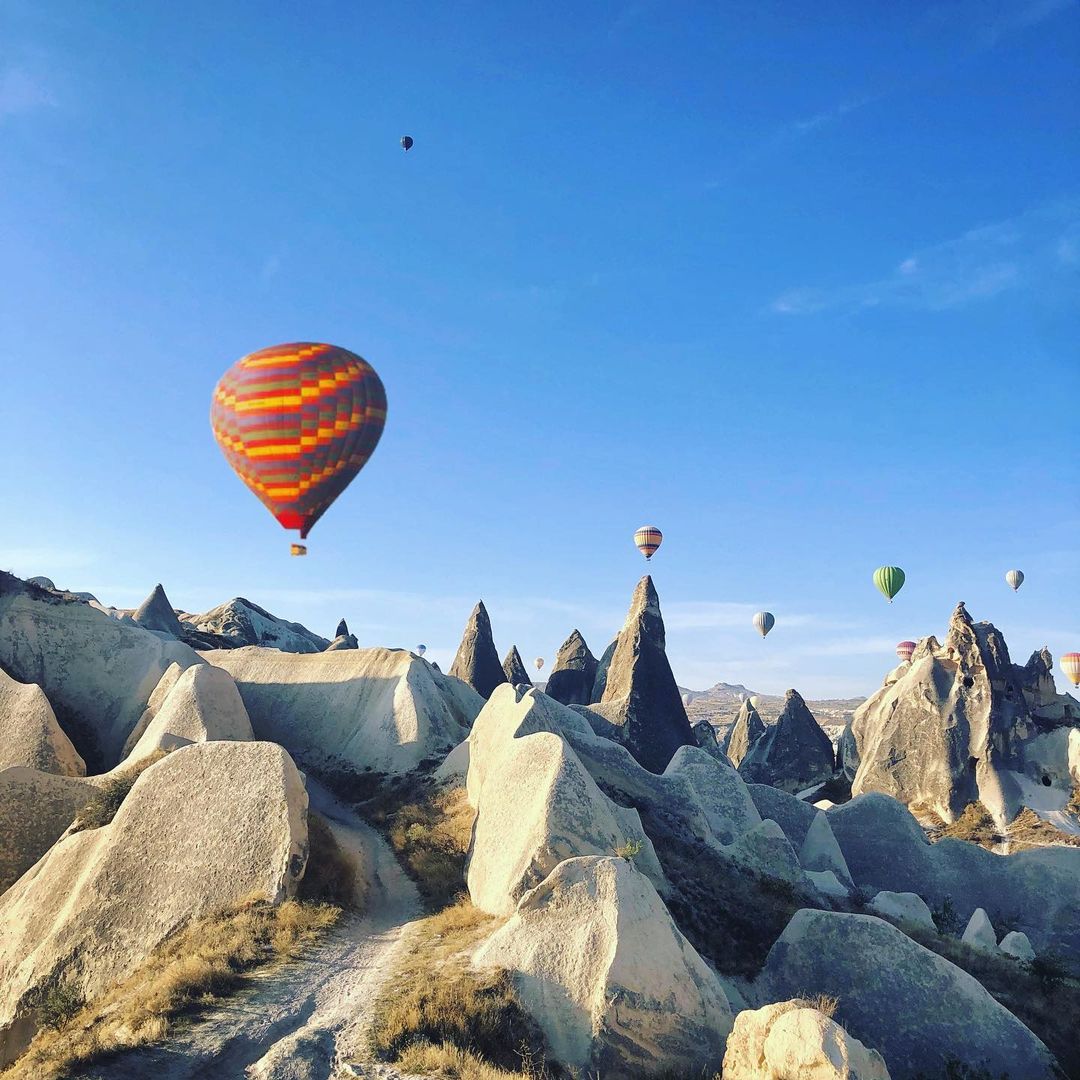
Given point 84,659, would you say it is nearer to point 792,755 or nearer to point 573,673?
point 573,673

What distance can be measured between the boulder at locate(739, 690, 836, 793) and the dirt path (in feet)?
182

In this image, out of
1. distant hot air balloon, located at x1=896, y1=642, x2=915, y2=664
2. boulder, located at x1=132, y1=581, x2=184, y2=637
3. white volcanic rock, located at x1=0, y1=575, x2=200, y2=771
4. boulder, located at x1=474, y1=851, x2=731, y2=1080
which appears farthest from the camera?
distant hot air balloon, located at x1=896, y1=642, x2=915, y2=664

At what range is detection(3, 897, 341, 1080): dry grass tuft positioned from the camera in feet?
44.0

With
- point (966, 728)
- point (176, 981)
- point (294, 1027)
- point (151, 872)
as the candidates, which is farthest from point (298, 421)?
point (966, 728)

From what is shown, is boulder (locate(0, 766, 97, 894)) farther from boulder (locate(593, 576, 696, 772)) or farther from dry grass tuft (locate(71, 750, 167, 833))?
boulder (locate(593, 576, 696, 772))

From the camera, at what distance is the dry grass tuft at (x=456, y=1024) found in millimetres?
13164

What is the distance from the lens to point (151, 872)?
19906mm

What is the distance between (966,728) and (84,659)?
50.3 meters

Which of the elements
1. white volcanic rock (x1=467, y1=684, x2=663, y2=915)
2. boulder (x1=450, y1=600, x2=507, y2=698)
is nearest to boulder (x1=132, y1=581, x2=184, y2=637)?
boulder (x1=450, y1=600, x2=507, y2=698)

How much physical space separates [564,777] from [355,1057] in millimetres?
7854

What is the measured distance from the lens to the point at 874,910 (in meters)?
29.3

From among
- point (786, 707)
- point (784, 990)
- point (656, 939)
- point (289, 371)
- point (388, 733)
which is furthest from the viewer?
point (786, 707)

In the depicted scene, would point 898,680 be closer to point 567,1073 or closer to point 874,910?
point 874,910

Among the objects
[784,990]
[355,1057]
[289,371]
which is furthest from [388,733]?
[355,1057]
